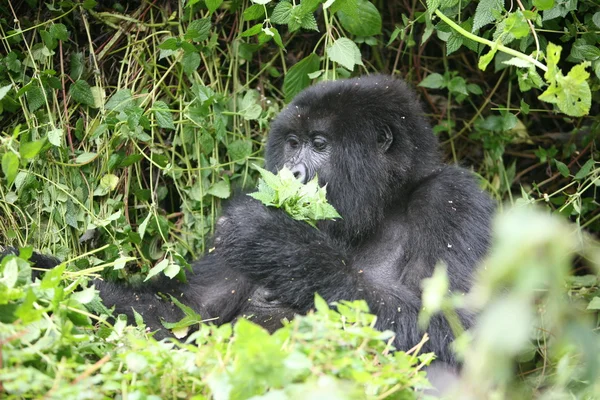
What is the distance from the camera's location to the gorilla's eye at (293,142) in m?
3.91

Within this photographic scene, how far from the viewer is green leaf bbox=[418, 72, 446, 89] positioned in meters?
4.84

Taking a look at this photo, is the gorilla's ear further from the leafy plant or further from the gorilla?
the leafy plant

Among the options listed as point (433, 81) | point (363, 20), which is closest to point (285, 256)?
point (363, 20)

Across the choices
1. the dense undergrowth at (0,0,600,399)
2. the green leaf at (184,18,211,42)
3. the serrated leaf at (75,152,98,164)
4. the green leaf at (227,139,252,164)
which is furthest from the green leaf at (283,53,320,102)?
the serrated leaf at (75,152,98,164)

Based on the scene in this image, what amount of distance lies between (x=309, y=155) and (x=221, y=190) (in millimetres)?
859

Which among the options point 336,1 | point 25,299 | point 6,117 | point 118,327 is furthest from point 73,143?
point 25,299

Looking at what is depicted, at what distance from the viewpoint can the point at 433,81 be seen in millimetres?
4855

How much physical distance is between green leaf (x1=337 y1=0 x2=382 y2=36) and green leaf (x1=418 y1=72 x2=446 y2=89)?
1.69ft

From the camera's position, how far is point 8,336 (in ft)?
7.02

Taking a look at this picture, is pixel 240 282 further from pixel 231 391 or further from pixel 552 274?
pixel 552 274

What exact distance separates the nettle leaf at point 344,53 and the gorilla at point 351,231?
1.01ft

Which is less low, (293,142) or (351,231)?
(293,142)

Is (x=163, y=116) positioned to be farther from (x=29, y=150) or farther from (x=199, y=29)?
(x=29, y=150)

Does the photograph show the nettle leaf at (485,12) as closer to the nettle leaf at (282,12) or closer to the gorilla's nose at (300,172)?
the nettle leaf at (282,12)
